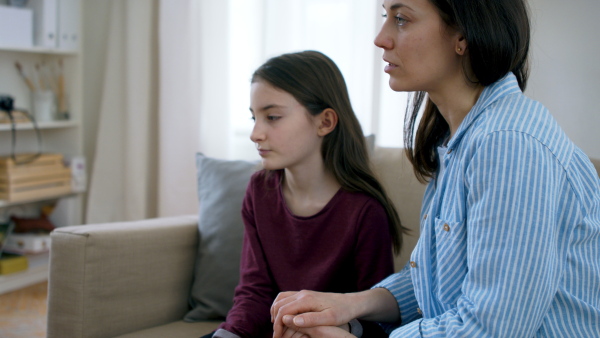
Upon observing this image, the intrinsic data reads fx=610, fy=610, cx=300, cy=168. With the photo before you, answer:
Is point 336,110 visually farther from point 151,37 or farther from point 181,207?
point 151,37

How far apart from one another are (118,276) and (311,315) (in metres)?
0.72

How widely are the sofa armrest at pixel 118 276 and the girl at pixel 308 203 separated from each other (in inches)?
10.7

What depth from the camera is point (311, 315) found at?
101 cm

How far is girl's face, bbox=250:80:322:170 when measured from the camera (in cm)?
140

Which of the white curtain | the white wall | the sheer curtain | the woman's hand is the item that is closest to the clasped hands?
the woman's hand

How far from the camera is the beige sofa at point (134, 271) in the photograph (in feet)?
4.85

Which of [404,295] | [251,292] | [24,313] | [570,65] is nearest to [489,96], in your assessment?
[404,295]

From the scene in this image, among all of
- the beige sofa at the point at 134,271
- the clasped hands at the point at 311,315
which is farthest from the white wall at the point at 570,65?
the clasped hands at the point at 311,315

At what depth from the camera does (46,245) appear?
2.80 m

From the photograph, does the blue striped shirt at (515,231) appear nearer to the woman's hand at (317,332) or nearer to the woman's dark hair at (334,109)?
the woman's hand at (317,332)

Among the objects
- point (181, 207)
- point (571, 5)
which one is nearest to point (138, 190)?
point (181, 207)

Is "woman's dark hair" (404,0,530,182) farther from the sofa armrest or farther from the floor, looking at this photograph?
the floor

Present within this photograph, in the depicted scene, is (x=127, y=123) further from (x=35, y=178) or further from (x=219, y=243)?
(x=219, y=243)

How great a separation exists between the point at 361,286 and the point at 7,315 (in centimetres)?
180
